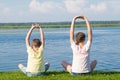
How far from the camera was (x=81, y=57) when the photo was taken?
11.1 metres

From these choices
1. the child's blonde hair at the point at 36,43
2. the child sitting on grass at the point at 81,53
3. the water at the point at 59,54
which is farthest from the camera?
the water at the point at 59,54

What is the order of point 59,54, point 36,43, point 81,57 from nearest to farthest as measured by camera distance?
1. point 81,57
2. point 36,43
3. point 59,54

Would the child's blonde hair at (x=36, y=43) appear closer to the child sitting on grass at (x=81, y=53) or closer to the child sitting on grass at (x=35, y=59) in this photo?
the child sitting on grass at (x=35, y=59)

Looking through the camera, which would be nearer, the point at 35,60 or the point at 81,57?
the point at 81,57

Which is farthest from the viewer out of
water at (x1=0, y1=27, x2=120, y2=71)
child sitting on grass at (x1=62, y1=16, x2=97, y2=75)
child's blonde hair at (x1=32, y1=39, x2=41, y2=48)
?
water at (x1=0, y1=27, x2=120, y2=71)

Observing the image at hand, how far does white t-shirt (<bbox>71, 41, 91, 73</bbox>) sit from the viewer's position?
36.5 ft

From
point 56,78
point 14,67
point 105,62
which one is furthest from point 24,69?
point 105,62

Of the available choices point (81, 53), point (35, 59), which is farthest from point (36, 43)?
point (81, 53)

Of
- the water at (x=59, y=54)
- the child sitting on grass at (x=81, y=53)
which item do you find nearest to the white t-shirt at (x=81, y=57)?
the child sitting on grass at (x=81, y=53)

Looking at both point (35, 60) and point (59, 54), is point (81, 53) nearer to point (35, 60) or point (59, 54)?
point (35, 60)

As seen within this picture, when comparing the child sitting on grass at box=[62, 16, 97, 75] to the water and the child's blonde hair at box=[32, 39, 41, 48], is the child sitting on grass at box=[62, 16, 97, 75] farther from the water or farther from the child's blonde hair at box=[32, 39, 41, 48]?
the water

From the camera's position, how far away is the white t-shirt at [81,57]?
11.1 meters

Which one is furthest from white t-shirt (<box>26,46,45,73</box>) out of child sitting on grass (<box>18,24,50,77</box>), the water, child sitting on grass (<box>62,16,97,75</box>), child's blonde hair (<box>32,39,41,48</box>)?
the water

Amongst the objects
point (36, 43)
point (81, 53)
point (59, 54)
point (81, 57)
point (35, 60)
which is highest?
point (36, 43)
